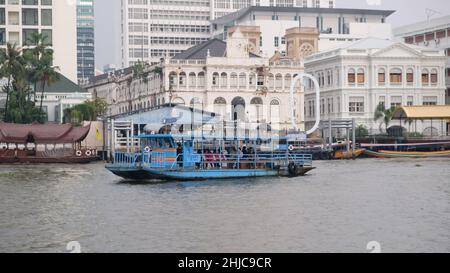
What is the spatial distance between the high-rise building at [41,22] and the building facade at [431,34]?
49694 mm

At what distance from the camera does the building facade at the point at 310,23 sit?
145625mm

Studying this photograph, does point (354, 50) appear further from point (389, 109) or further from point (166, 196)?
point (166, 196)

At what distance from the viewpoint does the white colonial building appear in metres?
116

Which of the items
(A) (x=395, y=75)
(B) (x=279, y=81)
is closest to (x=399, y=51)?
(A) (x=395, y=75)

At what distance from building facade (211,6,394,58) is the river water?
87.0m

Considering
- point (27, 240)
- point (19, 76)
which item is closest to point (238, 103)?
point (19, 76)

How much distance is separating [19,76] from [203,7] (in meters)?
69.7

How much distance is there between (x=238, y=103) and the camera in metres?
113

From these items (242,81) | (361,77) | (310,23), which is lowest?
(242,81)

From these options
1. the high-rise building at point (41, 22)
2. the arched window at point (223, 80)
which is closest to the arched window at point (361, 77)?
the arched window at point (223, 80)

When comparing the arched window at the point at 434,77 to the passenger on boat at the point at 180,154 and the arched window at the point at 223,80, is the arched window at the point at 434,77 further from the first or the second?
the passenger on boat at the point at 180,154

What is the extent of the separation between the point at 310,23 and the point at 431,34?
26.8 m

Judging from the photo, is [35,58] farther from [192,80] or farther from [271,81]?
[271,81]

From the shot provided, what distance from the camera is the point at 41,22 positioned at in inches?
4719
